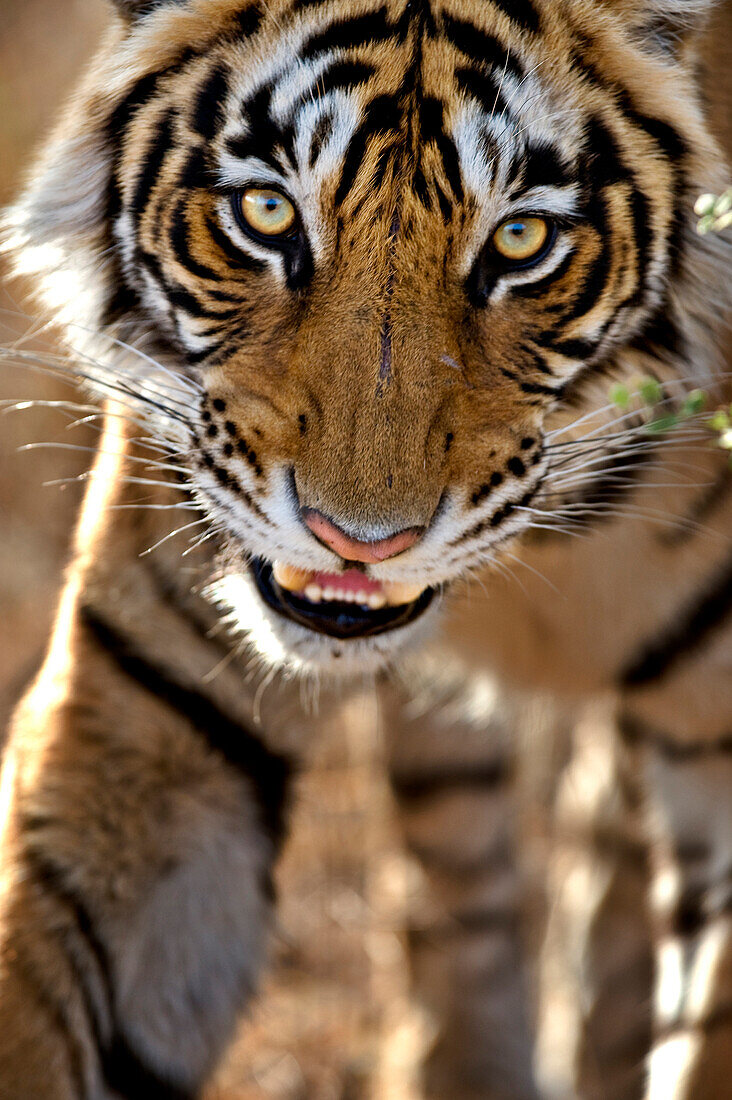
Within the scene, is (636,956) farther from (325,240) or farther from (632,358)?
(325,240)

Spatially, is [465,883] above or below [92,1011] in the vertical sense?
below

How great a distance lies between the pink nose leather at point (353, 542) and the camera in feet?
2.95

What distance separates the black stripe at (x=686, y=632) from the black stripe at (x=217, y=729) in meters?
0.37

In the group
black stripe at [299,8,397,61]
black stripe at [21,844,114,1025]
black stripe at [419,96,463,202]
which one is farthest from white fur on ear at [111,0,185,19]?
black stripe at [21,844,114,1025]

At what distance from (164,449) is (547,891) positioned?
1247 mm

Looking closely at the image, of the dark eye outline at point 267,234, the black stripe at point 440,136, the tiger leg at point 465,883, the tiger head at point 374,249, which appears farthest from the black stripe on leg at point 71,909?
the tiger leg at point 465,883

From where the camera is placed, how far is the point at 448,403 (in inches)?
37.5

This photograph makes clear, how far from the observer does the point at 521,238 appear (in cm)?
98

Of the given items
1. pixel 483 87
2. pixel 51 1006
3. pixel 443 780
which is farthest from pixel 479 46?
pixel 443 780

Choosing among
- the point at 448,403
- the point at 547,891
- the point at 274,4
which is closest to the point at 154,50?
the point at 274,4

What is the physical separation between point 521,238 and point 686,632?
1.67ft

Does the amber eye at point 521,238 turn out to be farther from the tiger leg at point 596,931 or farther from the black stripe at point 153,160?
the tiger leg at point 596,931

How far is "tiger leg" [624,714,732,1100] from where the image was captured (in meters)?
1.27

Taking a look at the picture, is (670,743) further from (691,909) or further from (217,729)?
(217,729)
